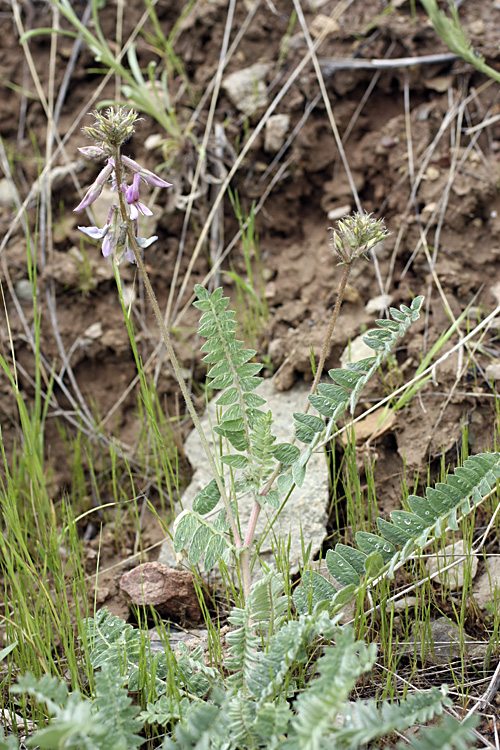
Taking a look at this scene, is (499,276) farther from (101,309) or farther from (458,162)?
(101,309)

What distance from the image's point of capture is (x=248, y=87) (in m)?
3.43

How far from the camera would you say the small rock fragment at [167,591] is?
6.93ft

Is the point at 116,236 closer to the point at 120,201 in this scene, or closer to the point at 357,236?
the point at 120,201

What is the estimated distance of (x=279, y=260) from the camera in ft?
10.7

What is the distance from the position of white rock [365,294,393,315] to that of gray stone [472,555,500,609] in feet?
3.71

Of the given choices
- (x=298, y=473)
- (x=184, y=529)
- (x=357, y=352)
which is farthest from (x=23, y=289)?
(x=298, y=473)

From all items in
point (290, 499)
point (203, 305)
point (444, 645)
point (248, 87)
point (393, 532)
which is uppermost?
point (248, 87)

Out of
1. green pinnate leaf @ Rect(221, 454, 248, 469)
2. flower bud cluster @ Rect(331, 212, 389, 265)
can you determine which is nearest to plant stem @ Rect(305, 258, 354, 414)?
flower bud cluster @ Rect(331, 212, 389, 265)

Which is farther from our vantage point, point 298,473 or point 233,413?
point 233,413

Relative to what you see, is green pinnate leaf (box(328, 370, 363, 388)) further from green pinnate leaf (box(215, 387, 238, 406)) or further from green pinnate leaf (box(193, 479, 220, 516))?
green pinnate leaf (box(193, 479, 220, 516))

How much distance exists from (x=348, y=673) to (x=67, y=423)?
2146 mm

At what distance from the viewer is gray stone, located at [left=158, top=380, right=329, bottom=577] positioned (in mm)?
2252

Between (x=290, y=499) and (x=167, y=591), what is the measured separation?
1.73 ft

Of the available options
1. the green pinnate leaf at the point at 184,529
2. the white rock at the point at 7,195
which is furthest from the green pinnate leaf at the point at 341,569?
the white rock at the point at 7,195
